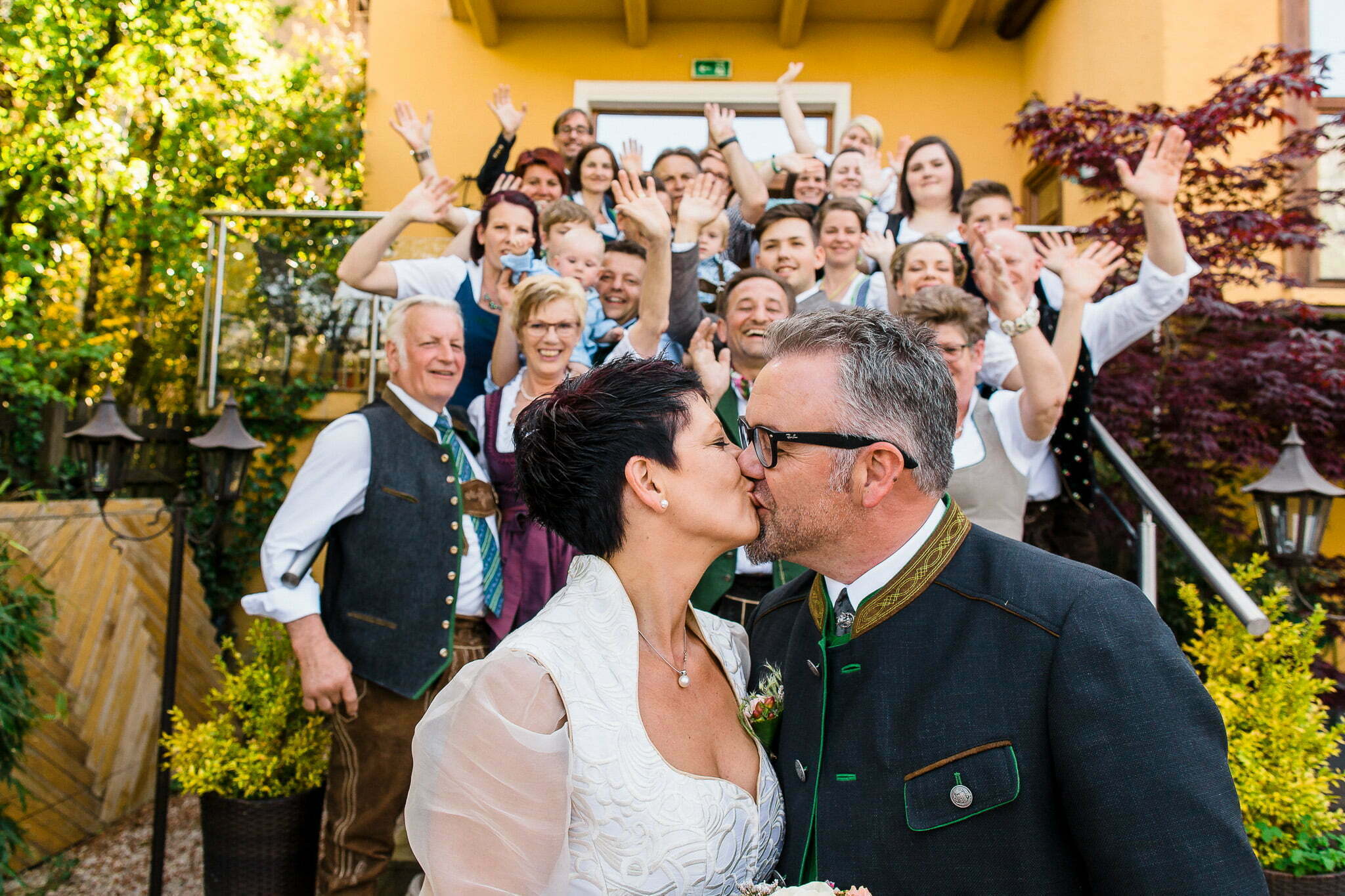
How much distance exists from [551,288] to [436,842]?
82.9 inches

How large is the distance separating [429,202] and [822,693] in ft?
9.19

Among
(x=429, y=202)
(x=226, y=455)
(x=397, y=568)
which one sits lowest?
(x=397, y=568)

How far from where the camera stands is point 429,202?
367 cm

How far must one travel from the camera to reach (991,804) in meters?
1.31

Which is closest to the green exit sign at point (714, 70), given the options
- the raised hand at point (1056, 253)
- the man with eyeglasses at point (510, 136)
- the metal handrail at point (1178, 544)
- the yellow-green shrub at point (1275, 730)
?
the man with eyeglasses at point (510, 136)

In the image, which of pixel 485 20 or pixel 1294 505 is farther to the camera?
pixel 485 20

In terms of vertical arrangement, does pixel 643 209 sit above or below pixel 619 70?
below

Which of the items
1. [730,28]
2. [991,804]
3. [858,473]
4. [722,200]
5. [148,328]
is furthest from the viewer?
[730,28]

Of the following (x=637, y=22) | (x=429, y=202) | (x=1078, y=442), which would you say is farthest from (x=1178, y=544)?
(x=637, y=22)

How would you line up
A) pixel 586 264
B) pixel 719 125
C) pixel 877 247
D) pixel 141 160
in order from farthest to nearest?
1. pixel 141 160
2. pixel 719 125
3. pixel 877 247
4. pixel 586 264

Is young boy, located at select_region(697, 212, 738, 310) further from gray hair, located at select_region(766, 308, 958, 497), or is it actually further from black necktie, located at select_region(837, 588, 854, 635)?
black necktie, located at select_region(837, 588, 854, 635)

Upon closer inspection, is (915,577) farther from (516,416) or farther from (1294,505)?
(1294,505)

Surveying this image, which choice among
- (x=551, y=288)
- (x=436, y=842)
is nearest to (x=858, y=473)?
(x=436, y=842)

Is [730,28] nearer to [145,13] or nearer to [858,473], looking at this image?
[145,13]
